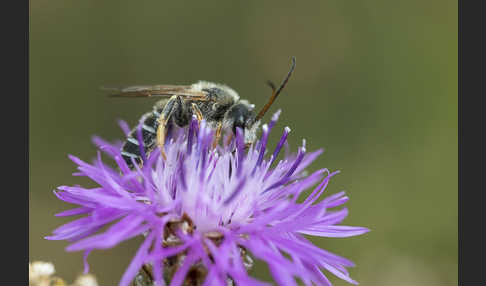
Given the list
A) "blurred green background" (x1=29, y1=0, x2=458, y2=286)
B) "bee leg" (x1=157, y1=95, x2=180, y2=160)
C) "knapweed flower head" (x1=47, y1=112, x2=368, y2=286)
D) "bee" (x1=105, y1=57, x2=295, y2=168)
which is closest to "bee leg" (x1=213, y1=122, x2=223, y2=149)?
"bee" (x1=105, y1=57, x2=295, y2=168)

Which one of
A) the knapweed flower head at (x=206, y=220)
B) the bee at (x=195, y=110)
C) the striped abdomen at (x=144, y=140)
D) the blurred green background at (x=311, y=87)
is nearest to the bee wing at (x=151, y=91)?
the bee at (x=195, y=110)

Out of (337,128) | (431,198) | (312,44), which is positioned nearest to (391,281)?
(431,198)

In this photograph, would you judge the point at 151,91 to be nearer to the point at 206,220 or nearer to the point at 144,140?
the point at 144,140

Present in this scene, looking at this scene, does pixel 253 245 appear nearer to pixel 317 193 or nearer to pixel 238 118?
pixel 317 193

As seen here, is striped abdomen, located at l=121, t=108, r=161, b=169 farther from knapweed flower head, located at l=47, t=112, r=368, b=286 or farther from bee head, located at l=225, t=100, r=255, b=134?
bee head, located at l=225, t=100, r=255, b=134

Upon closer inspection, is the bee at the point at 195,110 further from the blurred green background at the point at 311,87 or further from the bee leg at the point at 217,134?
the blurred green background at the point at 311,87

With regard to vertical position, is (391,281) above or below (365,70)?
below

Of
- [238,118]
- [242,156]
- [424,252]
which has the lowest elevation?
[424,252]

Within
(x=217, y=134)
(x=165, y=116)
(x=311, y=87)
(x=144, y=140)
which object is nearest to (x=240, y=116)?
(x=217, y=134)
